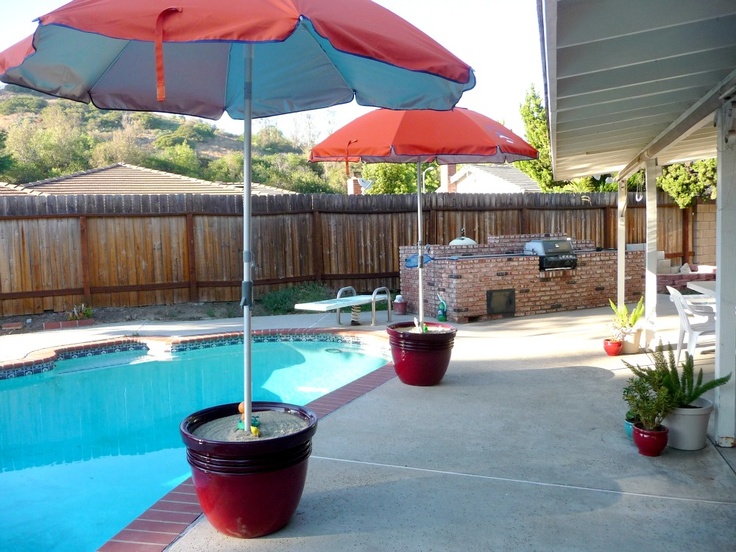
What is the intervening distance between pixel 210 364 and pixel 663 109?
6388 millimetres

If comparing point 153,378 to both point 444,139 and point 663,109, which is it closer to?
point 444,139

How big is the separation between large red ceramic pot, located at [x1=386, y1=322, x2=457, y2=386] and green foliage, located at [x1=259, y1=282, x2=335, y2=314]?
631cm

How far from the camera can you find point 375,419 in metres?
5.13

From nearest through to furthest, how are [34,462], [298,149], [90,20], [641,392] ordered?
1. [90,20]
2. [641,392]
3. [34,462]
4. [298,149]

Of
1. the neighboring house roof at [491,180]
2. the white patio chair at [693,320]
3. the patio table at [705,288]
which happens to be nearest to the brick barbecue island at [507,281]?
the patio table at [705,288]

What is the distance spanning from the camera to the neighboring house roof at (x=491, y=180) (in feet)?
97.7

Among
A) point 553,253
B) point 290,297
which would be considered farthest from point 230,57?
point 290,297

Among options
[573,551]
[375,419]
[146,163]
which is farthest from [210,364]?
[146,163]

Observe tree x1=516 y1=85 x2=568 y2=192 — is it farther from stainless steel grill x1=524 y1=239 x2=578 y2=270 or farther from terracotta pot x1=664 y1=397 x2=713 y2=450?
terracotta pot x1=664 y1=397 x2=713 y2=450

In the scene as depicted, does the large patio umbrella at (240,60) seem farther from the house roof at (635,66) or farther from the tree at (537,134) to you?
the tree at (537,134)

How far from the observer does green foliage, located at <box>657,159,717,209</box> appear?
14805 mm

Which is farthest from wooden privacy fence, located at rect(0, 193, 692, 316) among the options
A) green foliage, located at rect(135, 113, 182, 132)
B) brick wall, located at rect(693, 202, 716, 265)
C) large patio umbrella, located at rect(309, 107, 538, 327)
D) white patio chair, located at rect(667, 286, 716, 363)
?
green foliage, located at rect(135, 113, 182, 132)

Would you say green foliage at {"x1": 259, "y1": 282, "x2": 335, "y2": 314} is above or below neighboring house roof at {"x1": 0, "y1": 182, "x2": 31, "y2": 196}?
below

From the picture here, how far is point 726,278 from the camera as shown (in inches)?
166
